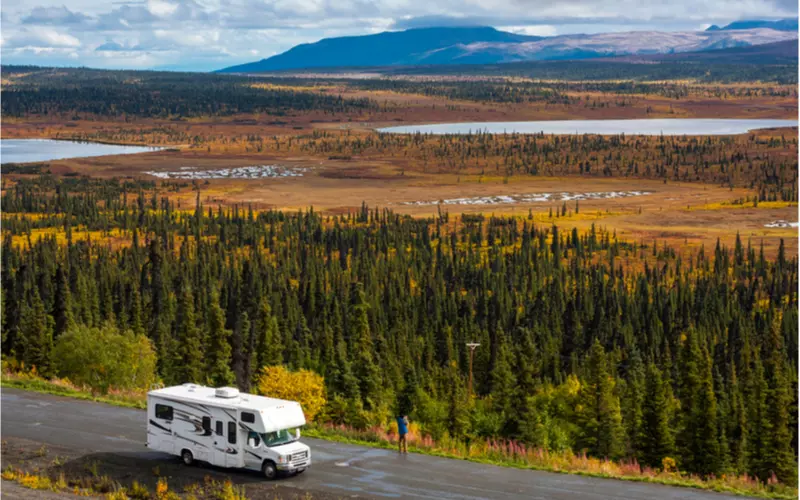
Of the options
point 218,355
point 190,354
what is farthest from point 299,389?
point 190,354

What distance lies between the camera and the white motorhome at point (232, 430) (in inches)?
1799

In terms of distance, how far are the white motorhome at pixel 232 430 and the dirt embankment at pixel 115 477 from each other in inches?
26.4

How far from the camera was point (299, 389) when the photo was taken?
8575 cm

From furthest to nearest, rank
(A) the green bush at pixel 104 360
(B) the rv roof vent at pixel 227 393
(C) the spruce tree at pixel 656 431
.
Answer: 1. (A) the green bush at pixel 104 360
2. (C) the spruce tree at pixel 656 431
3. (B) the rv roof vent at pixel 227 393

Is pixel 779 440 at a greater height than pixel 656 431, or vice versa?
pixel 656 431

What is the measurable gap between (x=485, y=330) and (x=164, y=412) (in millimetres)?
83509

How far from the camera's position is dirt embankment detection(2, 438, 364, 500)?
146ft

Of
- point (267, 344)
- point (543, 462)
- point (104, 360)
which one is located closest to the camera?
point (543, 462)

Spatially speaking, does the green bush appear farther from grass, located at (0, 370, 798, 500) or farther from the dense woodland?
grass, located at (0, 370, 798, 500)

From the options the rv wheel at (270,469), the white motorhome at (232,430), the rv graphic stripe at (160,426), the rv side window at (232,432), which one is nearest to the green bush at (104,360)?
the rv graphic stripe at (160,426)

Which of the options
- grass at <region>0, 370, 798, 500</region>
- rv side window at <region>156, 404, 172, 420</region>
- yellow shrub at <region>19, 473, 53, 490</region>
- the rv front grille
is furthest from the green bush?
the rv front grille

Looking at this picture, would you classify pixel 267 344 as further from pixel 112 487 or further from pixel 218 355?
pixel 112 487

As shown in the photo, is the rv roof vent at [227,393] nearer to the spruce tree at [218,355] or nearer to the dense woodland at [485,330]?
the dense woodland at [485,330]

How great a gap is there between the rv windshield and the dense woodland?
79.1 feet
